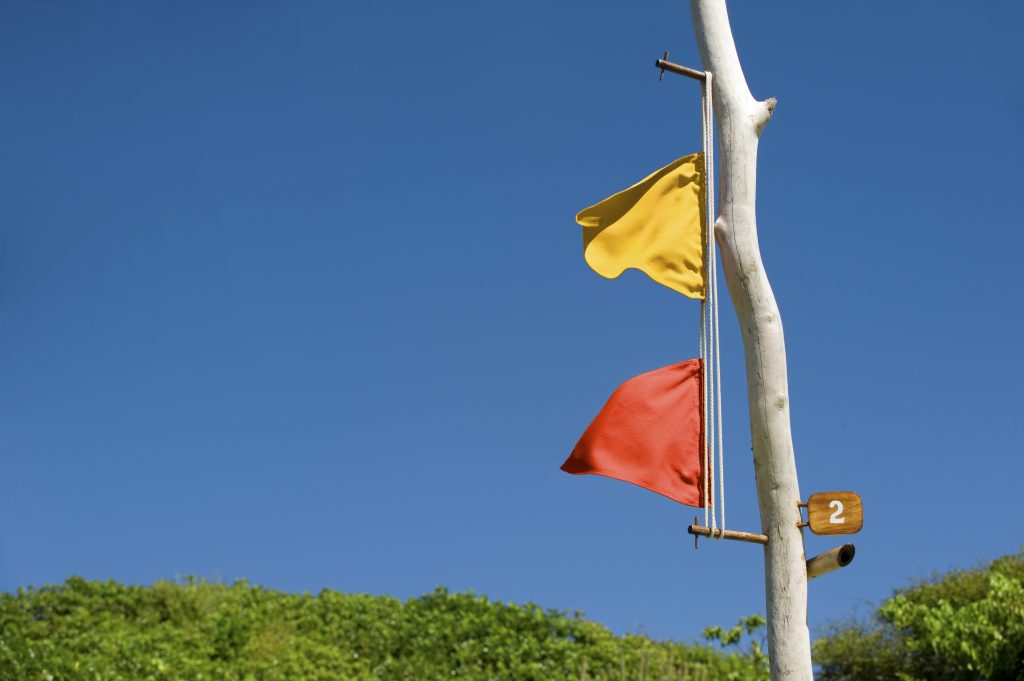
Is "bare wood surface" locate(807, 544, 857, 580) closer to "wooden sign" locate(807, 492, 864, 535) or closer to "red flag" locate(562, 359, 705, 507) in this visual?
"wooden sign" locate(807, 492, 864, 535)

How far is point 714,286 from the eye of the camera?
5.03 metres

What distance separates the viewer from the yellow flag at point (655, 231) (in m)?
5.08

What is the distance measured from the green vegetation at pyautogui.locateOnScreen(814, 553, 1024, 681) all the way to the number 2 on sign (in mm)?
5294

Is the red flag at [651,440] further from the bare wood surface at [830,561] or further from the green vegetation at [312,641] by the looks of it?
the green vegetation at [312,641]

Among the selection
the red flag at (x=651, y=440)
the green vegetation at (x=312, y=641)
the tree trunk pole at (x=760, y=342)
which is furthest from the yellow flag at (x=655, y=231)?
the green vegetation at (x=312, y=641)

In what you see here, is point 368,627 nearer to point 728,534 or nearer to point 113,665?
point 113,665

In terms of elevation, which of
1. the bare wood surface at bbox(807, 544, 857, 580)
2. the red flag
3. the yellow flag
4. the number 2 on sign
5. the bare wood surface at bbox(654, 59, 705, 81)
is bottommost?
the bare wood surface at bbox(807, 544, 857, 580)

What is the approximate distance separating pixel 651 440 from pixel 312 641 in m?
6.30

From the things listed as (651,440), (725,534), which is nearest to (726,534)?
(725,534)

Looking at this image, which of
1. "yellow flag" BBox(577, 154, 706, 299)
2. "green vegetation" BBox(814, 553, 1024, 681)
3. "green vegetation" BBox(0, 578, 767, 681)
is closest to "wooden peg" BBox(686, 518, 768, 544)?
"yellow flag" BBox(577, 154, 706, 299)

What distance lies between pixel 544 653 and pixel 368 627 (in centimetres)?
175

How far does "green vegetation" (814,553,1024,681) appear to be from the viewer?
9.05 m

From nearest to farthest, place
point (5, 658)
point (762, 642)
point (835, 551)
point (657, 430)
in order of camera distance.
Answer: point (835, 551) < point (657, 430) < point (5, 658) < point (762, 642)

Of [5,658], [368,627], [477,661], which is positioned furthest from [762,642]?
[5,658]
